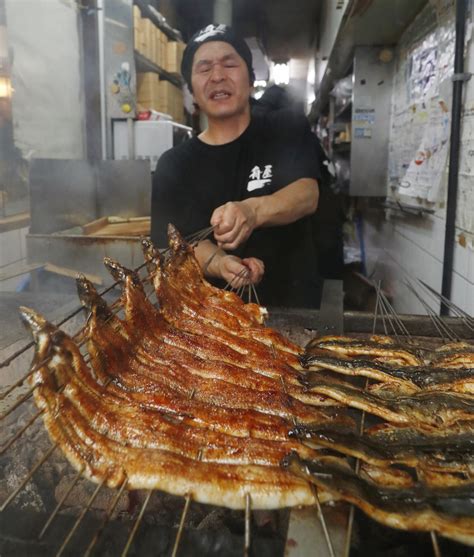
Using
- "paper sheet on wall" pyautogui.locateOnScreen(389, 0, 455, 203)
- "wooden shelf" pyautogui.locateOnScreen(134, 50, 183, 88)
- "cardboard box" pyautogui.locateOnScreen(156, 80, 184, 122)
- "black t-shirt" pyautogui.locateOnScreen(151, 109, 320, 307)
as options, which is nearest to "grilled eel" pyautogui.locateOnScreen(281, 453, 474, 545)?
"black t-shirt" pyautogui.locateOnScreen(151, 109, 320, 307)

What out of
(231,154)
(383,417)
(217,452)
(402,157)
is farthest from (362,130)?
(217,452)

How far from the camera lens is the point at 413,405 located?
5.36 feet

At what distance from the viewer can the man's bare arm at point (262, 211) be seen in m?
2.54

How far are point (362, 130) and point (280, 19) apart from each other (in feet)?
17.1

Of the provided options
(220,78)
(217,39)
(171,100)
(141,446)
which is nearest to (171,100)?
(171,100)

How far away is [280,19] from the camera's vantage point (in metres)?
9.36

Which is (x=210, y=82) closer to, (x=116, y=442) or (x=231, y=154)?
(x=231, y=154)

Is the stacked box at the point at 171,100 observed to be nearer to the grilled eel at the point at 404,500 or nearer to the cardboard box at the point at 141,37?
the cardboard box at the point at 141,37

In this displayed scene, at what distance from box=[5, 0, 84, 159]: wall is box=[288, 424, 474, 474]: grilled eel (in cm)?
474

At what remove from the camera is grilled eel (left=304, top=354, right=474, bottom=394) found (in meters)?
1.78

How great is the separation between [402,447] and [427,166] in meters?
3.00

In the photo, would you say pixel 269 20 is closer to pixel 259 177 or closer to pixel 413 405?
pixel 259 177

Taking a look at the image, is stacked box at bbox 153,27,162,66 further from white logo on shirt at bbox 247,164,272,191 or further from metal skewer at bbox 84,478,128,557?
metal skewer at bbox 84,478,128,557

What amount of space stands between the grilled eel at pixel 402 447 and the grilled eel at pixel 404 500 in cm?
9
